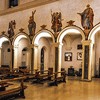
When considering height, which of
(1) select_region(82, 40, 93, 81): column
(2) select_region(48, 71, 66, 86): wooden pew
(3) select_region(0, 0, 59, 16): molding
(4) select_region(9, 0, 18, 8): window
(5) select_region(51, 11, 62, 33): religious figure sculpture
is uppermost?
(4) select_region(9, 0, 18, 8): window

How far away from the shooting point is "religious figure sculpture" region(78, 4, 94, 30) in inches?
575

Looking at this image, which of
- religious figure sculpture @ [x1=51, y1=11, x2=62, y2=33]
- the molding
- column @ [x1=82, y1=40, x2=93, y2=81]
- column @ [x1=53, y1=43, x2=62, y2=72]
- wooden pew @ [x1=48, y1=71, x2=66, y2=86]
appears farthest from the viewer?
the molding

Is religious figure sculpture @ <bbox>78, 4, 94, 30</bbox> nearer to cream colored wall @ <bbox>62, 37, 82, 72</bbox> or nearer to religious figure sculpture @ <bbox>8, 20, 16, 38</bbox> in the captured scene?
cream colored wall @ <bbox>62, 37, 82, 72</bbox>

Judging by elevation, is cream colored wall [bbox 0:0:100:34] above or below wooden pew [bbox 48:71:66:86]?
above

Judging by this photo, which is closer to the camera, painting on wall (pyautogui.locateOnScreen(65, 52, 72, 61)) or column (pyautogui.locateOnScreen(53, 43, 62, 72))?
column (pyautogui.locateOnScreen(53, 43, 62, 72))

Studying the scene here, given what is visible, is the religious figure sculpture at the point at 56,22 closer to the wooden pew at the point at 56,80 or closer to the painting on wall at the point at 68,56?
the wooden pew at the point at 56,80

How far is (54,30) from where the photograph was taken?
16.6 meters

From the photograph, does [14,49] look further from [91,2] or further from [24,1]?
[91,2]

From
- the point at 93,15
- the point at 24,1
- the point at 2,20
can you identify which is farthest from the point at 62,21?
the point at 2,20

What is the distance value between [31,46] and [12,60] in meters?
3.44

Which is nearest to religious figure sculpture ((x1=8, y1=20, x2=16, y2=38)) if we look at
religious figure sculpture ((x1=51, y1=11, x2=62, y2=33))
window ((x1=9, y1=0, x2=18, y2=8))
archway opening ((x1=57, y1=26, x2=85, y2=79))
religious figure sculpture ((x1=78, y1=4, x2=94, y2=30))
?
window ((x1=9, y1=0, x2=18, y2=8))

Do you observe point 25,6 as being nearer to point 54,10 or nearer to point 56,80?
point 54,10

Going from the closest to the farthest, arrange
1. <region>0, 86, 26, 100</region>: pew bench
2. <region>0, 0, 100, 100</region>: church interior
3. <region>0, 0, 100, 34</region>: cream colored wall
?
1. <region>0, 86, 26, 100</region>: pew bench
2. <region>0, 0, 100, 100</region>: church interior
3. <region>0, 0, 100, 34</region>: cream colored wall

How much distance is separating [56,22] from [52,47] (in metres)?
2.72
